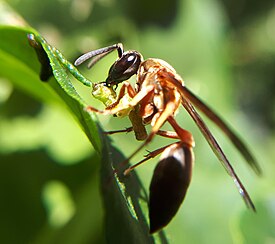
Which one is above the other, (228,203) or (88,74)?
(88,74)

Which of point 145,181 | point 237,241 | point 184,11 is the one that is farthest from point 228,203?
point 184,11

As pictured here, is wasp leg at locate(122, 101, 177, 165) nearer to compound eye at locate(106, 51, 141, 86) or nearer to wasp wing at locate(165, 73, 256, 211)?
wasp wing at locate(165, 73, 256, 211)

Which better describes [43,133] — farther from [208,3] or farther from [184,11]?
[208,3]

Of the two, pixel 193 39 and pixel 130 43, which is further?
pixel 193 39

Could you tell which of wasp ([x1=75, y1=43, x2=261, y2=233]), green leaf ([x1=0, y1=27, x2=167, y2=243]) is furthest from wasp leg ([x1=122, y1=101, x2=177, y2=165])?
green leaf ([x1=0, y1=27, x2=167, y2=243])

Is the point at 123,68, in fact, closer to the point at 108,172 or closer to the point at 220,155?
the point at 220,155

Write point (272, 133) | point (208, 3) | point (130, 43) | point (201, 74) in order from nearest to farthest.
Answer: point (130, 43)
point (201, 74)
point (208, 3)
point (272, 133)

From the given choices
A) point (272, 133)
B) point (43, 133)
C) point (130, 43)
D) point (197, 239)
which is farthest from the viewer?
point (272, 133)

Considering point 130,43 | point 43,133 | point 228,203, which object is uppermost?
point 130,43
